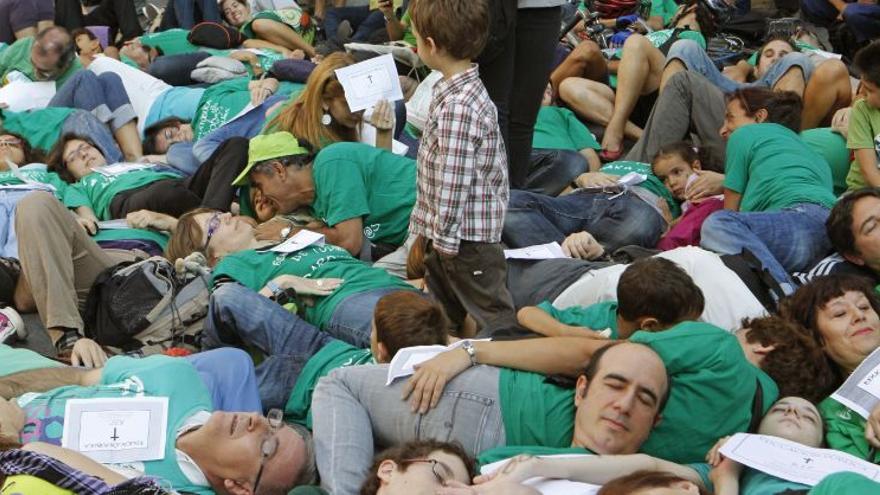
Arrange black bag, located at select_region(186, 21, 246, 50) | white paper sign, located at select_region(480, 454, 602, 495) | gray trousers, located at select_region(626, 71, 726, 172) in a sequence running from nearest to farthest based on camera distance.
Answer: white paper sign, located at select_region(480, 454, 602, 495) → gray trousers, located at select_region(626, 71, 726, 172) → black bag, located at select_region(186, 21, 246, 50)

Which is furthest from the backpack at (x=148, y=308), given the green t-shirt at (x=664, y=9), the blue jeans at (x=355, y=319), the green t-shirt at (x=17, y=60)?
the green t-shirt at (x=664, y=9)

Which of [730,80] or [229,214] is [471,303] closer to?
[229,214]

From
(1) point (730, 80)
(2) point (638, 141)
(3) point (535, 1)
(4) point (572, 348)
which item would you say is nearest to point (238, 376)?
(4) point (572, 348)

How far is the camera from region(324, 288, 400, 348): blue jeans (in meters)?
4.31

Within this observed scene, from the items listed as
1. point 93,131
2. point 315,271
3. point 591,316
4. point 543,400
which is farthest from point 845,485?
point 93,131

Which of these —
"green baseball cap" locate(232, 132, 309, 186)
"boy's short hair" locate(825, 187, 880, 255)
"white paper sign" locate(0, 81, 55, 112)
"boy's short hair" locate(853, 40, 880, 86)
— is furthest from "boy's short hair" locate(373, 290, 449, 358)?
"white paper sign" locate(0, 81, 55, 112)

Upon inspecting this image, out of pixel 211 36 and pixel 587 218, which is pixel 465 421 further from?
pixel 211 36

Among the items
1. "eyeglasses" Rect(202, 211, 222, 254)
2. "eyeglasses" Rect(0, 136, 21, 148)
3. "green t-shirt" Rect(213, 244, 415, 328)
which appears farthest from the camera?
"eyeglasses" Rect(0, 136, 21, 148)

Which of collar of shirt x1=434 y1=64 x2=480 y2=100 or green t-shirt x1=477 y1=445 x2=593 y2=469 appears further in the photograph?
collar of shirt x1=434 y1=64 x2=480 y2=100

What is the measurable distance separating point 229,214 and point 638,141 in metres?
2.25

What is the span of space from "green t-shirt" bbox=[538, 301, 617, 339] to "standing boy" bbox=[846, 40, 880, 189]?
192cm

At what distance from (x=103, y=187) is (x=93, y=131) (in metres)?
0.77

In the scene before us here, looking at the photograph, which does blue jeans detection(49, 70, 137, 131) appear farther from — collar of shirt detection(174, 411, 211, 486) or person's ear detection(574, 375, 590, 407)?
person's ear detection(574, 375, 590, 407)

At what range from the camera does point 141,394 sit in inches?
145
